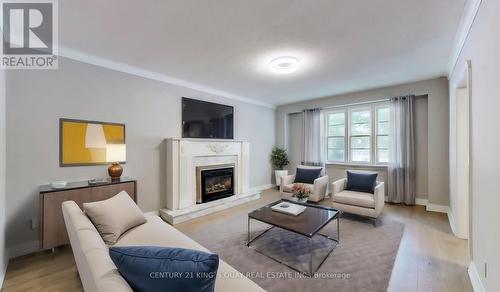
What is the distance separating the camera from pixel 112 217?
1886mm

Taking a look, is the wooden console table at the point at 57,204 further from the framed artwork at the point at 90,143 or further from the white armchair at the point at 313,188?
the white armchair at the point at 313,188

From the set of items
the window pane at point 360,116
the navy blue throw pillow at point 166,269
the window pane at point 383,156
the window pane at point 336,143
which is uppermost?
the window pane at point 360,116

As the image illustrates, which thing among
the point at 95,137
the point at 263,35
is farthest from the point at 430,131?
the point at 95,137

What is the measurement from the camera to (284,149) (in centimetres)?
628

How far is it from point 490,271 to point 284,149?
16.0ft

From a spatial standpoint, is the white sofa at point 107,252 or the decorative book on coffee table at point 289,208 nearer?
the white sofa at point 107,252

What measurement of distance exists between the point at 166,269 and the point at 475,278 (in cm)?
272

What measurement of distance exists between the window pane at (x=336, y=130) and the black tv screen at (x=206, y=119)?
2720mm

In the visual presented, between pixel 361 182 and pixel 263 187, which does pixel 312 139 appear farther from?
pixel 361 182

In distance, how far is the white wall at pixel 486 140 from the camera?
1.42 metres

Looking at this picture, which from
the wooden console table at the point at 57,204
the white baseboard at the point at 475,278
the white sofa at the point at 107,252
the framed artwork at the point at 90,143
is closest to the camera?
the white sofa at the point at 107,252

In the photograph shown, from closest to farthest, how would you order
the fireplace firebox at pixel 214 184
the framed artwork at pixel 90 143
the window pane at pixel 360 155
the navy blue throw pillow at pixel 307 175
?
1. the framed artwork at pixel 90 143
2. the fireplace firebox at pixel 214 184
3. the navy blue throw pillow at pixel 307 175
4. the window pane at pixel 360 155

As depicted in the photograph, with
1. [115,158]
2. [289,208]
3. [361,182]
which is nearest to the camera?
[289,208]

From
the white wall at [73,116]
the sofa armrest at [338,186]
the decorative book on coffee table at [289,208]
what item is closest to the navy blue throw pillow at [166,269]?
the decorative book on coffee table at [289,208]
